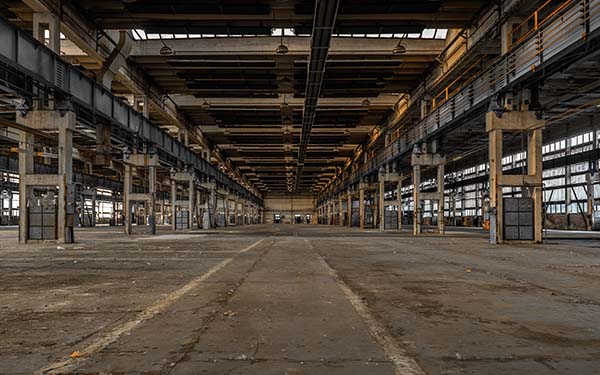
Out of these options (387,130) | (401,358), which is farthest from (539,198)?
(387,130)

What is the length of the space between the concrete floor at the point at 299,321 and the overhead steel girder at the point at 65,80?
7.82 m

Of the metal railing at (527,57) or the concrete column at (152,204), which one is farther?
the concrete column at (152,204)

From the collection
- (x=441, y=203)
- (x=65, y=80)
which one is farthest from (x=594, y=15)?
(x=441, y=203)

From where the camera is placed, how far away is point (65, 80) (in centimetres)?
1688

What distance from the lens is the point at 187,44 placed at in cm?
2328

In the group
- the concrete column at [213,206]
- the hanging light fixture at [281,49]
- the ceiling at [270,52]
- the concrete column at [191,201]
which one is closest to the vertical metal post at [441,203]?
the ceiling at [270,52]

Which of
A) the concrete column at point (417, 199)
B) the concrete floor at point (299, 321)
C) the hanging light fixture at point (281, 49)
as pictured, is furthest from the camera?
the concrete column at point (417, 199)

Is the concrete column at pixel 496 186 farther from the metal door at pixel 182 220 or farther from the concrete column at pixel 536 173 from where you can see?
the metal door at pixel 182 220

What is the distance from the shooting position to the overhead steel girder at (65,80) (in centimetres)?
1384

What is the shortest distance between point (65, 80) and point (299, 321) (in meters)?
15.4

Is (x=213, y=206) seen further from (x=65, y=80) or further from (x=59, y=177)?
(x=65, y=80)

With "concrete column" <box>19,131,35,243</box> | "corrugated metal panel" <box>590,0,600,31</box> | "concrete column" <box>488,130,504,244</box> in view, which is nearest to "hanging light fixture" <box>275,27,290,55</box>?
"concrete column" <box>488,130,504,244</box>

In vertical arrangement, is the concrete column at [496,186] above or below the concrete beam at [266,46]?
below

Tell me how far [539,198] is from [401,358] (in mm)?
16301
